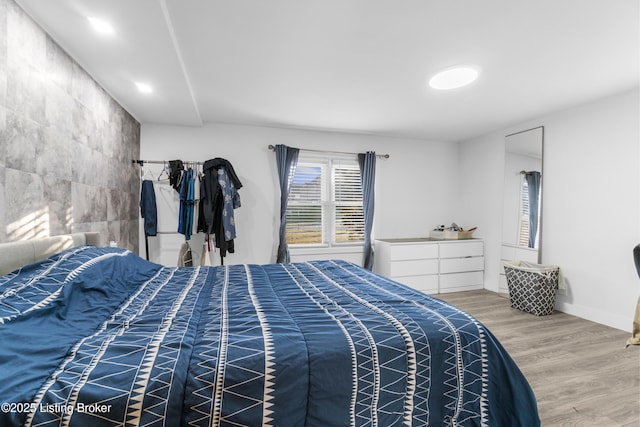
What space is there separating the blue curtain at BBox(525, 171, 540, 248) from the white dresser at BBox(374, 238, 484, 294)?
2.61 feet

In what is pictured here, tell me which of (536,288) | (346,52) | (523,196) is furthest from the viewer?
(523,196)

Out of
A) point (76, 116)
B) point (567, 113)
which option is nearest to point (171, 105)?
point (76, 116)

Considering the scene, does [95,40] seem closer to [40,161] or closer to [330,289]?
[40,161]

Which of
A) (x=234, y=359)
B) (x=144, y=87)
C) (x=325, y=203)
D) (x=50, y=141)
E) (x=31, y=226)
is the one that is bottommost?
(x=234, y=359)

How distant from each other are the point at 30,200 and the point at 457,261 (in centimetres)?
474

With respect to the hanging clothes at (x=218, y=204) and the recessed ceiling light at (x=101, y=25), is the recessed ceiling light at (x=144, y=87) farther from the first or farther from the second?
the hanging clothes at (x=218, y=204)

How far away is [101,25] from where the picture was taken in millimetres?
1854

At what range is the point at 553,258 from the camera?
3.61 m

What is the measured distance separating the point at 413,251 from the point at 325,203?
4.84ft

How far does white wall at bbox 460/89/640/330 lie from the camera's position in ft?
9.64

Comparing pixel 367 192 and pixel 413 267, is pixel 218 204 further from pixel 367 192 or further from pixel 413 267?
pixel 413 267

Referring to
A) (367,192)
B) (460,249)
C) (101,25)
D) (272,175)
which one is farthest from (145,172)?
(460,249)

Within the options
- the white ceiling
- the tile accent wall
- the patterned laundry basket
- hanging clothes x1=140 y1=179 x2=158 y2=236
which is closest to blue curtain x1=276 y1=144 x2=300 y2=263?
the white ceiling

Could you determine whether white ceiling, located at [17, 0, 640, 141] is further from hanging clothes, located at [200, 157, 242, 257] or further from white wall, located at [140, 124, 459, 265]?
hanging clothes, located at [200, 157, 242, 257]
